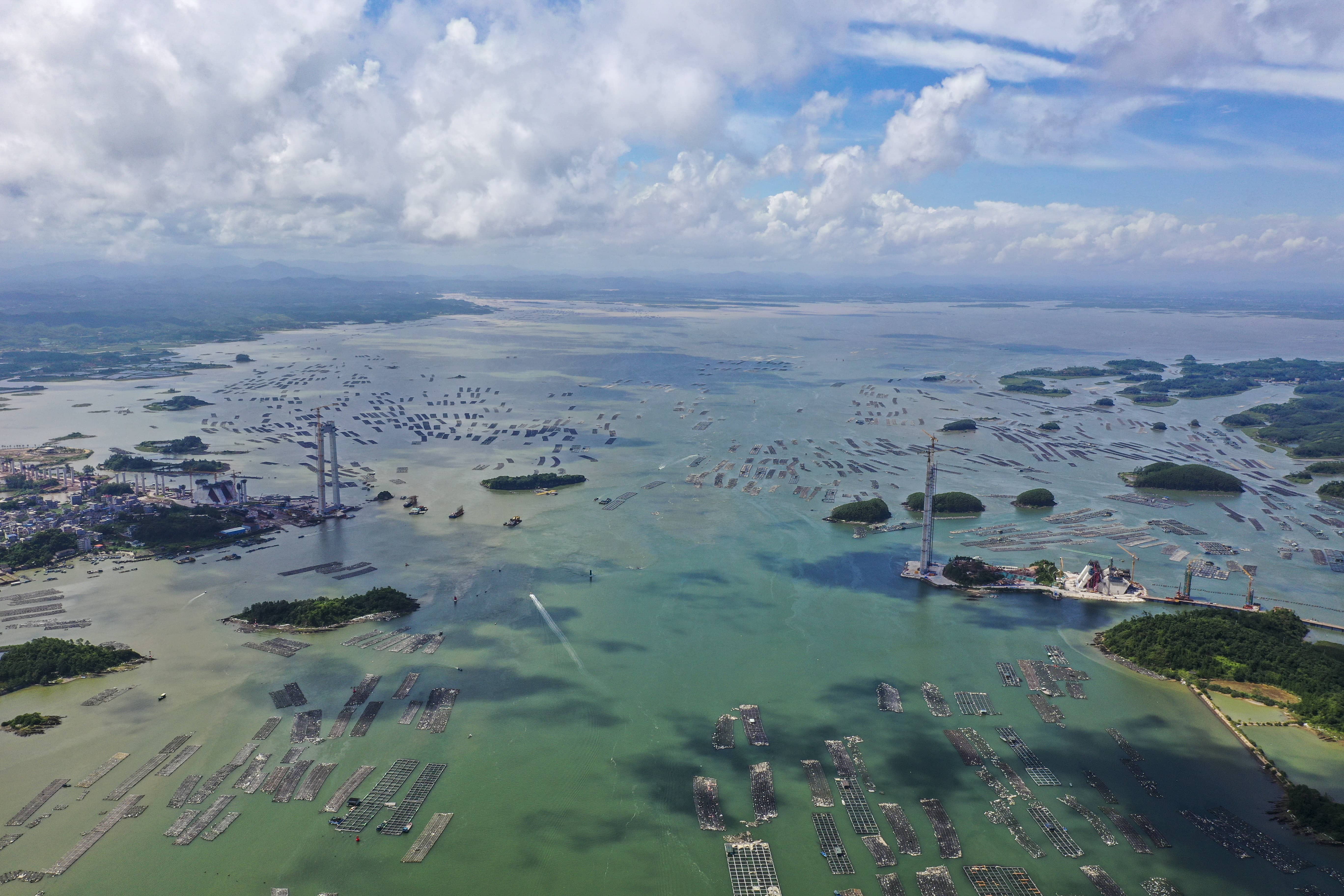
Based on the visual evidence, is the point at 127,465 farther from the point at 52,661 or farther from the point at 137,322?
the point at 137,322

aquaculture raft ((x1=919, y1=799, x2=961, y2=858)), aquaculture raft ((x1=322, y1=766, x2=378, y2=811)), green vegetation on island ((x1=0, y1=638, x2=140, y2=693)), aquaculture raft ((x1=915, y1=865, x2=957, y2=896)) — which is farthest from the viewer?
green vegetation on island ((x1=0, y1=638, x2=140, y2=693))

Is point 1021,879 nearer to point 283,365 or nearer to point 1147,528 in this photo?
point 1147,528

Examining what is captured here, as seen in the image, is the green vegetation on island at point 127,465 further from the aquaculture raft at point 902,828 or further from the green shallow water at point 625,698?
the aquaculture raft at point 902,828

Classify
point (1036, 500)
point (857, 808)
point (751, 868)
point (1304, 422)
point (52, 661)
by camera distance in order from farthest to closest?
point (1304, 422) → point (1036, 500) → point (52, 661) → point (857, 808) → point (751, 868)

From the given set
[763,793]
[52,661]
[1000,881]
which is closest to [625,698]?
[763,793]

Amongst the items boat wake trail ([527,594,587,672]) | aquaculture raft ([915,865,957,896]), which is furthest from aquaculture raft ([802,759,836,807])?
boat wake trail ([527,594,587,672])

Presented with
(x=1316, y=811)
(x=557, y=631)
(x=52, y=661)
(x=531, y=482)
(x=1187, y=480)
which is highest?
(x=1187, y=480)

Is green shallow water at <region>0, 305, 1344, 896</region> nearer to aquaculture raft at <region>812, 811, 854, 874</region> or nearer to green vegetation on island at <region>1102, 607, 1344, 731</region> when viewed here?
aquaculture raft at <region>812, 811, 854, 874</region>

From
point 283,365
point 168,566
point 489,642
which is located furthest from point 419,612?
point 283,365
